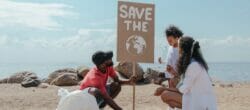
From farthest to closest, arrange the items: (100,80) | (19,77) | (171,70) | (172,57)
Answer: (19,77), (172,57), (171,70), (100,80)

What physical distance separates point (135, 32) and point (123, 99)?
3900 millimetres

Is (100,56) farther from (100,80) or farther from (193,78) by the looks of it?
(193,78)

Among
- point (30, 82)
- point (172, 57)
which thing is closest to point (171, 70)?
point (172, 57)

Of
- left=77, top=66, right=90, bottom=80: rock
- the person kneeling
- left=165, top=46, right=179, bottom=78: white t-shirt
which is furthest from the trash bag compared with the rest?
left=77, top=66, right=90, bottom=80: rock

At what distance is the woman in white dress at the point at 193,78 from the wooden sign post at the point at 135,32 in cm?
234

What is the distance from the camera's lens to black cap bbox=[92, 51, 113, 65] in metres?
9.10

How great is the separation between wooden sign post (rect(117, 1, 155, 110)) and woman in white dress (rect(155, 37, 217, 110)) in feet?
7.67

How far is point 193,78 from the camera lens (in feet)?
25.3

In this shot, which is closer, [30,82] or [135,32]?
[135,32]

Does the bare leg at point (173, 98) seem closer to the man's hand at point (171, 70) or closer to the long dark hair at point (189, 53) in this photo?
the man's hand at point (171, 70)

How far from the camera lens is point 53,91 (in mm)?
15461

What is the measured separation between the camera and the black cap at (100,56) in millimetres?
9102

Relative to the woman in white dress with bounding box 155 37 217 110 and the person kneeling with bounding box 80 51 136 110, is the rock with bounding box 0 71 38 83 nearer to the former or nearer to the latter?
the person kneeling with bounding box 80 51 136 110

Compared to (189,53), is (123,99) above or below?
below
